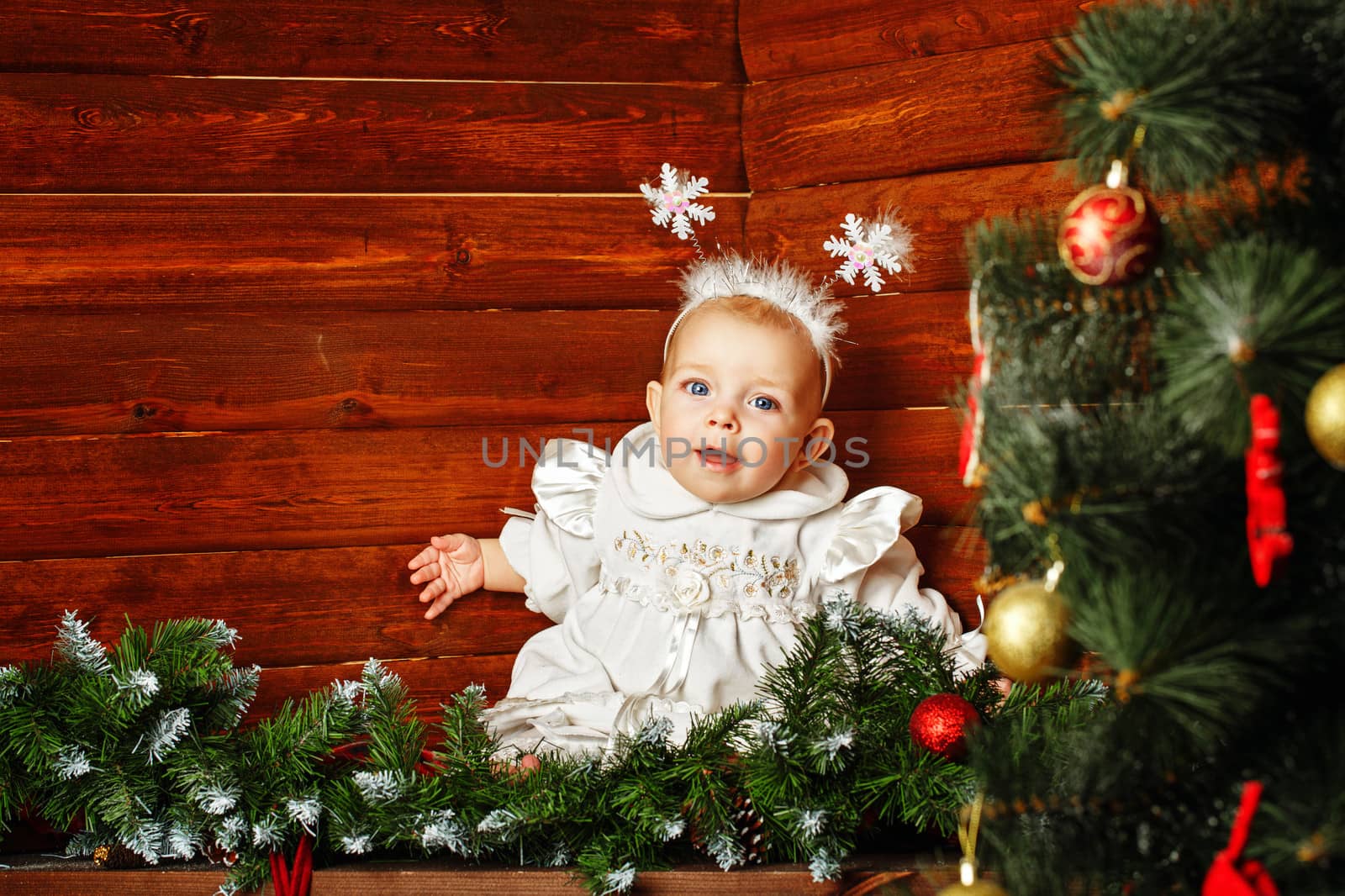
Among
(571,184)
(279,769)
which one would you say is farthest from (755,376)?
(279,769)

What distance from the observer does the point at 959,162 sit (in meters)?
1.77

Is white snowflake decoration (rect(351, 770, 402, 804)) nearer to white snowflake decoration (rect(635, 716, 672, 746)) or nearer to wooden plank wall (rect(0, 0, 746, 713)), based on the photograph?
white snowflake decoration (rect(635, 716, 672, 746))

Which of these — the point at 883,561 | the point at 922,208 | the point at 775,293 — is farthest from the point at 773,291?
the point at 883,561

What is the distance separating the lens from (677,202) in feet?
6.00

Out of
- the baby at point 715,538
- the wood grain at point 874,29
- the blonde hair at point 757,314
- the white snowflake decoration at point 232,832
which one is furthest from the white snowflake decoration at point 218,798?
the wood grain at point 874,29

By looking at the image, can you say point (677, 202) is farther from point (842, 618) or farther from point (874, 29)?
point (842, 618)

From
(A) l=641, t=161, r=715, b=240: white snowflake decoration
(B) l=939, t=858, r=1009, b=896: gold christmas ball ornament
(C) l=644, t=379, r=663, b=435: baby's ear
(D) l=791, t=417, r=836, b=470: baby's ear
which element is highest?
(A) l=641, t=161, r=715, b=240: white snowflake decoration

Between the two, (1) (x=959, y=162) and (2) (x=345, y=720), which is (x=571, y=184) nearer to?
(1) (x=959, y=162)

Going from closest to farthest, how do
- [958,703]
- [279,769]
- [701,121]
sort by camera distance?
[958,703], [279,769], [701,121]

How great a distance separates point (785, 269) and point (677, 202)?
24 cm

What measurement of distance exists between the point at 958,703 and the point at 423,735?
2.10 ft

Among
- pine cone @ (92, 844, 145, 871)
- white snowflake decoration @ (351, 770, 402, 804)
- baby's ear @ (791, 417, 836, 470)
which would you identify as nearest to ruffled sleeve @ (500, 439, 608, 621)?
baby's ear @ (791, 417, 836, 470)

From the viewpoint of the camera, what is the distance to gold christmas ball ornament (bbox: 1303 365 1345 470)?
0.63 meters

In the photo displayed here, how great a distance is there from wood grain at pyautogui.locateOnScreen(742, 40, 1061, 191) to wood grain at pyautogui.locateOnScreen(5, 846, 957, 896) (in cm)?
109
